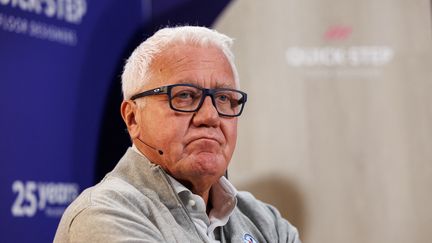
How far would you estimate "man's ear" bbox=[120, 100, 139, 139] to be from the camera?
5.65ft

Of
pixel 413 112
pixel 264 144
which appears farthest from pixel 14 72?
pixel 413 112

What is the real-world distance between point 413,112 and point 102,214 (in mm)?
2276

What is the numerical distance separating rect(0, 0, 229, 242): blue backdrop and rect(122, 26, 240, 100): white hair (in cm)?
93

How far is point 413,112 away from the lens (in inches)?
130

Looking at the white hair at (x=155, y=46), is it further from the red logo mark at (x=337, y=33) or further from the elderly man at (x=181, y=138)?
the red logo mark at (x=337, y=33)

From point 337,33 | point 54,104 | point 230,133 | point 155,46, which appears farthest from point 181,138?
point 337,33

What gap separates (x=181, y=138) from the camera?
1.63 metres

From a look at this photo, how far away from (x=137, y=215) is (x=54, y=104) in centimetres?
139

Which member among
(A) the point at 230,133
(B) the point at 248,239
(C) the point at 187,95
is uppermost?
(C) the point at 187,95

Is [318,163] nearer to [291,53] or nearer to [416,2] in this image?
[291,53]

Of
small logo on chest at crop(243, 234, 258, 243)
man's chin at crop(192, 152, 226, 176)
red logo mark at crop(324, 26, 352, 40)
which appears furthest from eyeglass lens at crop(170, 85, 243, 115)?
red logo mark at crop(324, 26, 352, 40)

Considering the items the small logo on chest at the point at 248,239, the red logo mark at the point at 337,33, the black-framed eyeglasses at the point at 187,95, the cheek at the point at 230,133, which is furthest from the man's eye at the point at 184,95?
the red logo mark at the point at 337,33

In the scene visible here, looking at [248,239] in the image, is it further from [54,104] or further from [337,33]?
[337,33]

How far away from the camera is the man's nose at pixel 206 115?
1636 millimetres
